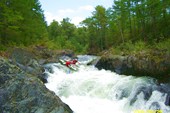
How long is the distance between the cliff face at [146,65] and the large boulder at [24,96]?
694 centimetres

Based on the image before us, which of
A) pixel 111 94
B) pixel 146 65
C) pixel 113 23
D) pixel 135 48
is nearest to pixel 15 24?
pixel 135 48

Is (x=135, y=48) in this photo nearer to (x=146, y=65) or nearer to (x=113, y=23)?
(x=146, y=65)

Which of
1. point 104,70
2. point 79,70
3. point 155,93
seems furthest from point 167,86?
point 79,70

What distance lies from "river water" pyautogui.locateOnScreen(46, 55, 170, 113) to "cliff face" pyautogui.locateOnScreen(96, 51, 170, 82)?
623mm

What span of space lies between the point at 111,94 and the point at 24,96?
558cm

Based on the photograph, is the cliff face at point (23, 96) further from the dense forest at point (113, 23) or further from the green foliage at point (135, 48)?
the green foliage at point (135, 48)

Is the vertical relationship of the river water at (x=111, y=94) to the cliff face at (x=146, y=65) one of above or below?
below

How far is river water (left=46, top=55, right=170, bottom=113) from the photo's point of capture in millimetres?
10570

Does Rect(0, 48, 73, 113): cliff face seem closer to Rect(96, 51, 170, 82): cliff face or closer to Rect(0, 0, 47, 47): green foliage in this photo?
Rect(96, 51, 170, 82): cliff face

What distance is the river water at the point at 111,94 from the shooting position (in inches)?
416

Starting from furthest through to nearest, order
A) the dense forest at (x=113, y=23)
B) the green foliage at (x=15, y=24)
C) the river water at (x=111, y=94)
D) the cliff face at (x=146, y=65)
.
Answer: the dense forest at (x=113, y=23) < the green foliage at (x=15, y=24) < the cliff face at (x=146, y=65) < the river water at (x=111, y=94)

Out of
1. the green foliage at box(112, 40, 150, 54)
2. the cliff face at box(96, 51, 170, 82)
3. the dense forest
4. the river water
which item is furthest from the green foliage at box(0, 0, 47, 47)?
the cliff face at box(96, 51, 170, 82)

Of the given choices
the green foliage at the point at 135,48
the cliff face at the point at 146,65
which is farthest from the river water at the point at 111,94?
the green foliage at the point at 135,48

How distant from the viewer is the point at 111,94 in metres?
12.0
